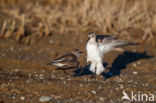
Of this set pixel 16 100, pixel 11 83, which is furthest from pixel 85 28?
pixel 16 100

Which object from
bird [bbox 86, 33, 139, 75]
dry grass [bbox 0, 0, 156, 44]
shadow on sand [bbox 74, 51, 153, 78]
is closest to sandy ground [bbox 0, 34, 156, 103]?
shadow on sand [bbox 74, 51, 153, 78]

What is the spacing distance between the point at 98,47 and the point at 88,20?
3.49m

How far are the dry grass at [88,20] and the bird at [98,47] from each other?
9.31 feet

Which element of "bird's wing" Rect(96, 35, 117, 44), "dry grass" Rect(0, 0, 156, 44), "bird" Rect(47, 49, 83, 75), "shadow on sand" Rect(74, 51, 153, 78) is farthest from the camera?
"dry grass" Rect(0, 0, 156, 44)

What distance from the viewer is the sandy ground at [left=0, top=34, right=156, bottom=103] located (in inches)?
206

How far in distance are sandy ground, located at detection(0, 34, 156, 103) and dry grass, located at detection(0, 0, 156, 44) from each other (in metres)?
0.39

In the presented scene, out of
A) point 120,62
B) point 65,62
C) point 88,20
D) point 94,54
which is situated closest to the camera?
point 65,62

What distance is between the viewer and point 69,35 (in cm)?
944

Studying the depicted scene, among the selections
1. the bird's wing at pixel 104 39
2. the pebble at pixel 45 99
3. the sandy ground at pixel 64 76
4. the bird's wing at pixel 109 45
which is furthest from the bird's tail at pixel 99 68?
the pebble at pixel 45 99

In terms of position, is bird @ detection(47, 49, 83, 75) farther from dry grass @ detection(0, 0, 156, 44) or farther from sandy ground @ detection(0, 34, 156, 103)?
dry grass @ detection(0, 0, 156, 44)

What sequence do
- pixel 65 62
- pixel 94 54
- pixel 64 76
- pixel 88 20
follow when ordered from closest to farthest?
pixel 65 62
pixel 94 54
pixel 64 76
pixel 88 20

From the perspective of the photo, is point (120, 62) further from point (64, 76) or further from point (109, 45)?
point (64, 76)

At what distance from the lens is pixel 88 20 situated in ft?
31.7

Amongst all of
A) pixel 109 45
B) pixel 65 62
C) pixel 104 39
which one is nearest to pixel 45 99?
pixel 65 62
